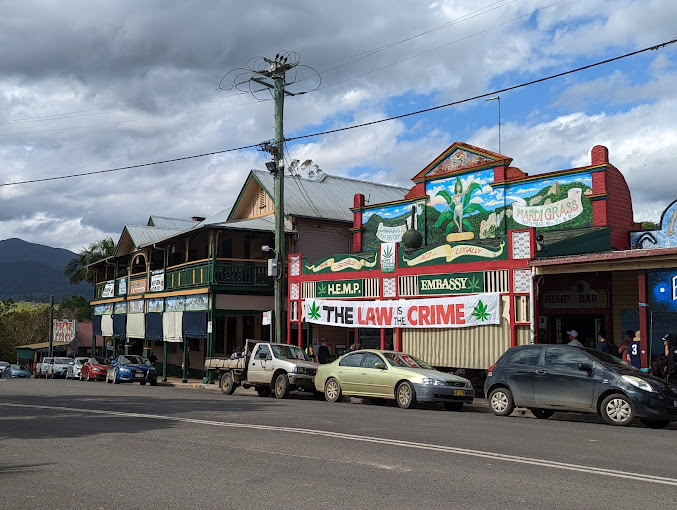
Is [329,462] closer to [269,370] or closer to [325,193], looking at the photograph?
[269,370]

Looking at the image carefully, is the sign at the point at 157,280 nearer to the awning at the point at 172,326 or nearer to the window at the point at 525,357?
the awning at the point at 172,326

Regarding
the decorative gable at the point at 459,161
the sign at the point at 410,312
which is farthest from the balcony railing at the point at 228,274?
the decorative gable at the point at 459,161

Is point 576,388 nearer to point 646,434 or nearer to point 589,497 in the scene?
point 646,434

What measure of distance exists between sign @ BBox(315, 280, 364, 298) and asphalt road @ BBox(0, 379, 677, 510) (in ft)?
34.6

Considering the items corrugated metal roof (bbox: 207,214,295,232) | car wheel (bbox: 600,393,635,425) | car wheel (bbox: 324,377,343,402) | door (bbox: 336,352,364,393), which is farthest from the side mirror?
corrugated metal roof (bbox: 207,214,295,232)

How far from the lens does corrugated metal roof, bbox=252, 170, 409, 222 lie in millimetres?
33281

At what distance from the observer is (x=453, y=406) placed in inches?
659

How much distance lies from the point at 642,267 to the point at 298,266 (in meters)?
13.4

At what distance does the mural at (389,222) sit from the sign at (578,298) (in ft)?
19.7

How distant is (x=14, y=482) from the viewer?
7.53 metres

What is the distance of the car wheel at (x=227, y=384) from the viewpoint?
21.9 metres

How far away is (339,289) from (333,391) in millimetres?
7117

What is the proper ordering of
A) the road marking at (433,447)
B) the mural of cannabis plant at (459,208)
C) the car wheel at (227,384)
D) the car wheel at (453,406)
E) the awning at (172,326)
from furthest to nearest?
the awning at (172,326) → the mural of cannabis plant at (459,208) → the car wheel at (227,384) → the car wheel at (453,406) → the road marking at (433,447)

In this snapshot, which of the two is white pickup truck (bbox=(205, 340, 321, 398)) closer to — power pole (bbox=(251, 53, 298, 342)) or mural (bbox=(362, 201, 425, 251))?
power pole (bbox=(251, 53, 298, 342))
